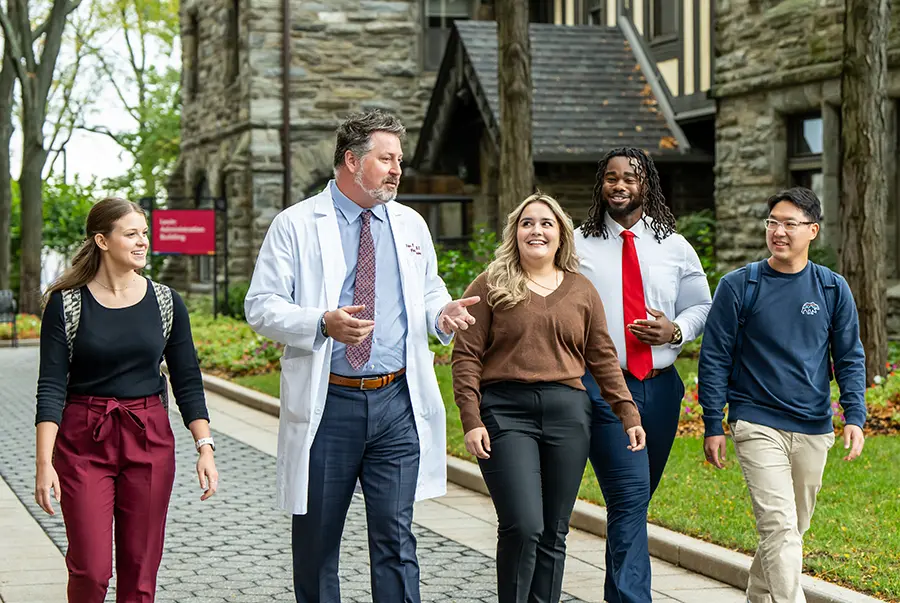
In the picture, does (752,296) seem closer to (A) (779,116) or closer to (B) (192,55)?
(A) (779,116)

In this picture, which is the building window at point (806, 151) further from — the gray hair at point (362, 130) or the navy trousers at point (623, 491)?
the gray hair at point (362, 130)

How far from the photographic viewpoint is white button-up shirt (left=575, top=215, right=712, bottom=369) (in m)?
5.96

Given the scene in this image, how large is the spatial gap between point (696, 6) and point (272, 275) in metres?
16.6

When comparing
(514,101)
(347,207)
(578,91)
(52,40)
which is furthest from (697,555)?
(52,40)

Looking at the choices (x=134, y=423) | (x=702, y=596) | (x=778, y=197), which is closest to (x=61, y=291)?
(x=134, y=423)

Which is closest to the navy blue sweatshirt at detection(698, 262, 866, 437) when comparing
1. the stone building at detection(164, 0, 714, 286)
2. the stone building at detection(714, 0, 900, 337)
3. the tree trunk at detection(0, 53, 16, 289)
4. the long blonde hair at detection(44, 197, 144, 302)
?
the long blonde hair at detection(44, 197, 144, 302)

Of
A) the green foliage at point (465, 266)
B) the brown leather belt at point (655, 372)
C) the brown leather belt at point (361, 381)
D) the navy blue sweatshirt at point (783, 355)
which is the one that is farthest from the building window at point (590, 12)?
the brown leather belt at point (361, 381)

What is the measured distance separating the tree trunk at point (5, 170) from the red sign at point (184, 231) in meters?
8.00

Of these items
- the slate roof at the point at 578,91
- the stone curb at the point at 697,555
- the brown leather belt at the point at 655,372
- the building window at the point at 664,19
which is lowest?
the stone curb at the point at 697,555

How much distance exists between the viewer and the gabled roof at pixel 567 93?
21.2 m

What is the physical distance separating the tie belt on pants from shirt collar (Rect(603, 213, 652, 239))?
7.14 ft

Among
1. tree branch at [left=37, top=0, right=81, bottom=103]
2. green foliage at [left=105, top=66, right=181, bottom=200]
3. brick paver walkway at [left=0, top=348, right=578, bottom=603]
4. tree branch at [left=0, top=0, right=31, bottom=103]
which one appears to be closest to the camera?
brick paver walkway at [left=0, top=348, right=578, bottom=603]

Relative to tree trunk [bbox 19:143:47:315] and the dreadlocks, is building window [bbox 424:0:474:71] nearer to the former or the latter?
tree trunk [bbox 19:143:47:315]

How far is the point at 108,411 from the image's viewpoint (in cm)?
508
